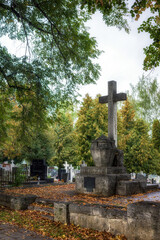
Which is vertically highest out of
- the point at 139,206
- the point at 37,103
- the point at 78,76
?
the point at 78,76

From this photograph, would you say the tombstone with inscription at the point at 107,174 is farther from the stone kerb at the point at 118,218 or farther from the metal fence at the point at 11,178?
the metal fence at the point at 11,178

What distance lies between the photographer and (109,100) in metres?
11.4

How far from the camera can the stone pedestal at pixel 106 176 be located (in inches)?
359

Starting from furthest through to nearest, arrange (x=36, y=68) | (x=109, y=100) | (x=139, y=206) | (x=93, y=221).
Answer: (x=109, y=100) → (x=36, y=68) → (x=93, y=221) → (x=139, y=206)

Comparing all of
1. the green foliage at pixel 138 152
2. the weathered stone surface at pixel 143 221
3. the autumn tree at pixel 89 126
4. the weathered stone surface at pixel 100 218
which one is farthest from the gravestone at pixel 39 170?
the weathered stone surface at pixel 143 221

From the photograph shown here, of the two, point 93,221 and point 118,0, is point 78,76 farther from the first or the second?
point 93,221

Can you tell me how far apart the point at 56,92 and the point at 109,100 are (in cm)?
304

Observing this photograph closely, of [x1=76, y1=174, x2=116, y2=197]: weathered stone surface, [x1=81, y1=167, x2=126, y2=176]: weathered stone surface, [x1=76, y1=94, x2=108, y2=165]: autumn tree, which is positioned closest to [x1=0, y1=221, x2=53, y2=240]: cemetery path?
[x1=76, y1=174, x2=116, y2=197]: weathered stone surface

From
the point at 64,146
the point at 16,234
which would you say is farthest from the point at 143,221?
the point at 64,146

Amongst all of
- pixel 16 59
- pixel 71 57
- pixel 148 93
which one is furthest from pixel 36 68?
pixel 148 93

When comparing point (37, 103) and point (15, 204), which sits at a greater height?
point (37, 103)

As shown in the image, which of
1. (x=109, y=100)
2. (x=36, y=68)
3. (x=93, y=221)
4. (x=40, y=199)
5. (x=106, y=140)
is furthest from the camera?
(x=109, y=100)

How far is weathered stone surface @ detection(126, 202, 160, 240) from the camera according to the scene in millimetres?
4578

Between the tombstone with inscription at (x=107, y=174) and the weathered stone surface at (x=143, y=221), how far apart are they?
13.2ft
